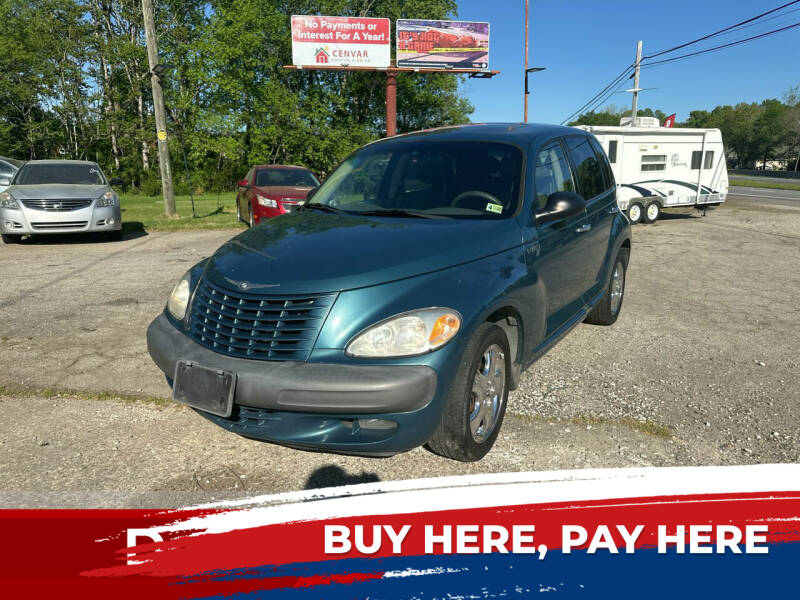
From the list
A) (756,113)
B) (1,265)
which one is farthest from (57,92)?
(756,113)

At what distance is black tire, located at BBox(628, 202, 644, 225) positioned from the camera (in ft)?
49.1

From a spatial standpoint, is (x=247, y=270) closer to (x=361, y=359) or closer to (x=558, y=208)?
(x=361, y=359)

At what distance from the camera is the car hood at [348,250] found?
2840mm

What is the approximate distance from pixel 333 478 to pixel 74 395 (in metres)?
2.16

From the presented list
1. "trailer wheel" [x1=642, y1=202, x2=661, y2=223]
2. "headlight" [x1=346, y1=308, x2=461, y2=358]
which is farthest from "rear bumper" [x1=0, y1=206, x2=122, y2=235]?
"trailer wheel" [x1=642, y1=202, x2=661, y2=223]

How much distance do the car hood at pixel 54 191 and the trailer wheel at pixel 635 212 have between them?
11959 millimetres

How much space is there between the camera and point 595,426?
365cm

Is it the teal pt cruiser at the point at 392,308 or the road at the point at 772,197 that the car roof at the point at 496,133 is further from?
the road at the point at 772,197

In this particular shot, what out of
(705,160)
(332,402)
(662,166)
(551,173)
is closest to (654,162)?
(662,166)

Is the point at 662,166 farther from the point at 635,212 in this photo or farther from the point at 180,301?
the point at 180,301

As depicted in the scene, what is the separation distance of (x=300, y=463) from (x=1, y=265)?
311 inches

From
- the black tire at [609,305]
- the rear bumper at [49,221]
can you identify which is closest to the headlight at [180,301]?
the black tire at [609,305]

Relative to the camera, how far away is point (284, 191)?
11844mm

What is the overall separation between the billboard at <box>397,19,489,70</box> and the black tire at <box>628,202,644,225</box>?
46.6 ft
